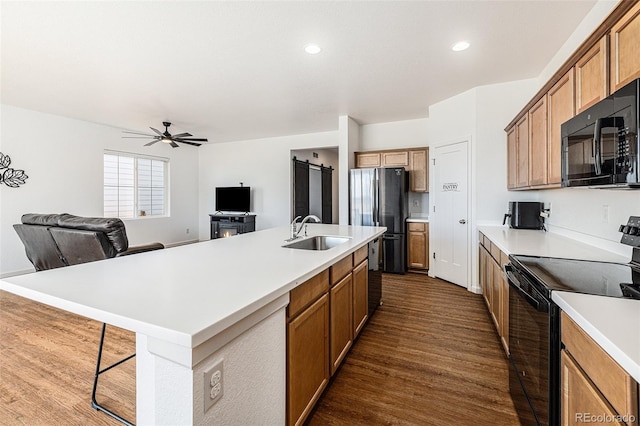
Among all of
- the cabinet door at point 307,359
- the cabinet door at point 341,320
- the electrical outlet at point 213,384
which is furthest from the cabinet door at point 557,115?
the electrical outlet at point 213,384

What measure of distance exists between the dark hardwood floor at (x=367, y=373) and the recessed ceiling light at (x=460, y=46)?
2726 millimetres

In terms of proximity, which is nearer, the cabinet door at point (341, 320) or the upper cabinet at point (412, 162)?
the cabinet door at point (341, 320)

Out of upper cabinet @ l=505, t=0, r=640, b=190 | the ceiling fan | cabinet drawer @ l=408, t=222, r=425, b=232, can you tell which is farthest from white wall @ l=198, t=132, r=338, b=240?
upper cabinet @ l=505, t=0, r=640, b=190

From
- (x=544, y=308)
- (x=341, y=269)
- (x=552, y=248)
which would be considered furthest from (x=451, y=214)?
(x=544, y=308)

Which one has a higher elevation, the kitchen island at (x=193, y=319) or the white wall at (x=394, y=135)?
the white wall at (x=394, y=135)

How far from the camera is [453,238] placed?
4.14 meters

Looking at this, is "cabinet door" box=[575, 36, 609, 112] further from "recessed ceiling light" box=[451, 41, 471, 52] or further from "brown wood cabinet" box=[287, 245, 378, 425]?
"brown wood cabinet" box=[287, 245, 378, 425]

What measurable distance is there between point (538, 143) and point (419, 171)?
2494mm

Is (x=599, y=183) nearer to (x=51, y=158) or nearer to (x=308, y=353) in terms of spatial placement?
(x=308, y=353)

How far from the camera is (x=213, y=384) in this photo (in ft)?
2.90

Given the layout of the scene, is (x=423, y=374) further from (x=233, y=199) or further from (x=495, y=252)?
(x=233, y=199)

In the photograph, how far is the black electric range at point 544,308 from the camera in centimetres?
112

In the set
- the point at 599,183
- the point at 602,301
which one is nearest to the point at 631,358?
the point at 602,301

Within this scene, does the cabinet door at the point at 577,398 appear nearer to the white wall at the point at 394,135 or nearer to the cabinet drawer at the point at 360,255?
the cabinet drawer at the point at 360,255
